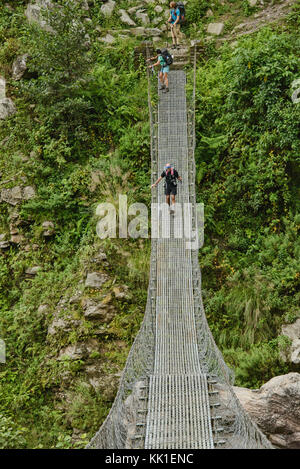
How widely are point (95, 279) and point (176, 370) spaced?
3.55m

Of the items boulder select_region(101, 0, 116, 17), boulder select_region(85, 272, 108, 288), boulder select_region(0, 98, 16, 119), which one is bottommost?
boulder select_region(85, 272, 108, 288)

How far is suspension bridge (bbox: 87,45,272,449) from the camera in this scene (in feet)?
18.4

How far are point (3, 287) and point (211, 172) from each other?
266 inches

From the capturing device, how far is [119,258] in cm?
1037

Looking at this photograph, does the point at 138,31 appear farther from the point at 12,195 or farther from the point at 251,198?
the point at 251,198

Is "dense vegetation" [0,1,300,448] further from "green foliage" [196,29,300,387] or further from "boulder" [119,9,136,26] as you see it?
"boulder" [119,9,136,26]

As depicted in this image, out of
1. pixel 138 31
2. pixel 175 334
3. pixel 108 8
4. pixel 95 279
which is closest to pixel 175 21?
pixel 138 31

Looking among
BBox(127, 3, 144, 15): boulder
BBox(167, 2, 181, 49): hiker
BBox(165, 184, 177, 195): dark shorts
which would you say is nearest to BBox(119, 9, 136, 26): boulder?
BBox(127, 3, 144, 15): boulder

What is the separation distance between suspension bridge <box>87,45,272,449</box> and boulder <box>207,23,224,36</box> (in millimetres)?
5589

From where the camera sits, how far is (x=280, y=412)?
20.7 feet

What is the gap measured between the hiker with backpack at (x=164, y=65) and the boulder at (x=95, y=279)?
6100 mm

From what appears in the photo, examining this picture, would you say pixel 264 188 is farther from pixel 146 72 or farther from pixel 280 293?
pixel 146 72

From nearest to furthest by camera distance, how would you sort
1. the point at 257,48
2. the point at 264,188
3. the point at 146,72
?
the point at 264,188, the point at 257,48, the point at 146,72
